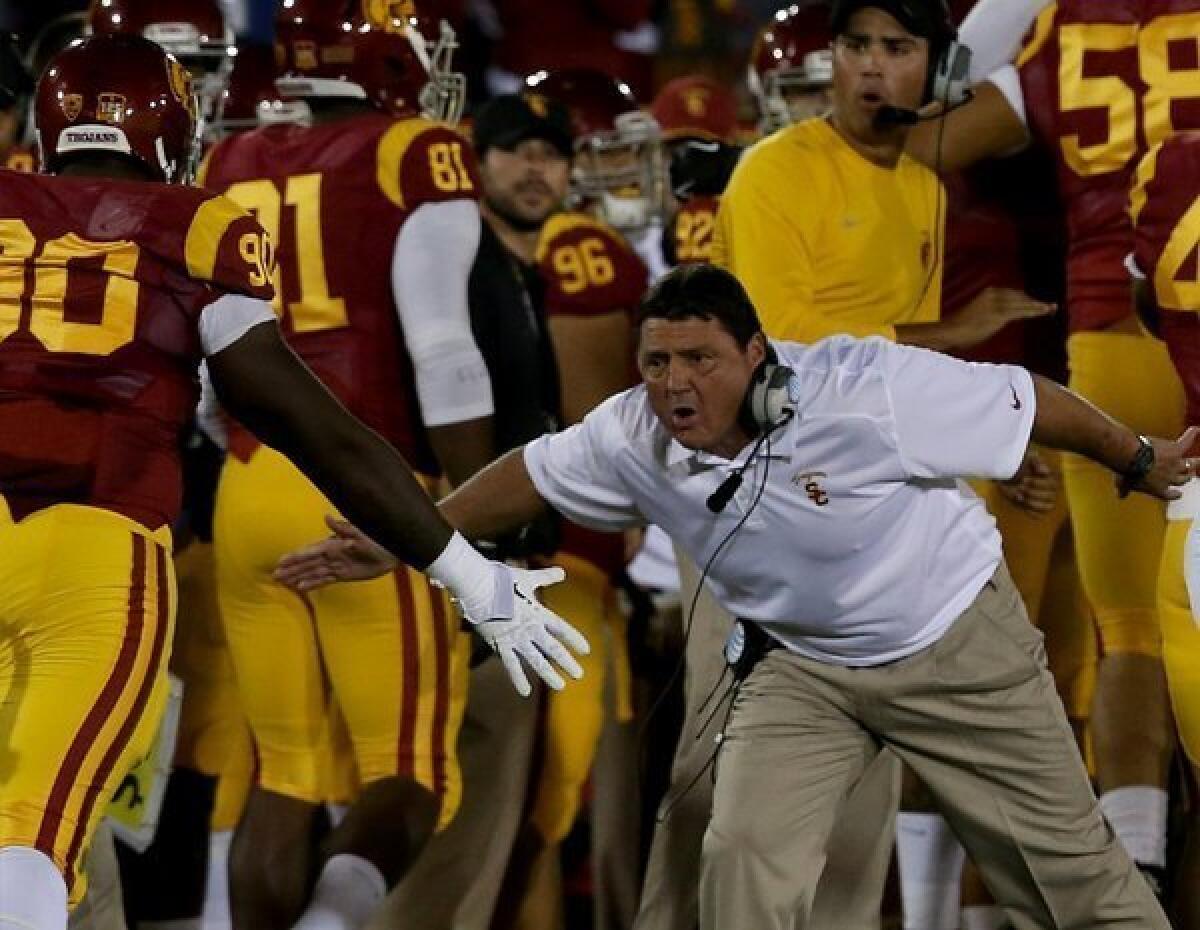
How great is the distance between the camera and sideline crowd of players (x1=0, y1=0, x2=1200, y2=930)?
14.8 ft

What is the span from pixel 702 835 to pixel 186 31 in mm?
2428

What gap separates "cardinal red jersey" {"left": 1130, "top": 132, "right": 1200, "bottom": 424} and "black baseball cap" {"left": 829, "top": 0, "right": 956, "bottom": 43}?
1.96 ft

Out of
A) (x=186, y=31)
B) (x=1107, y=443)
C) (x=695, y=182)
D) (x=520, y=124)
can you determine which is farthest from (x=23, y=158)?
(x=1107, y=443)

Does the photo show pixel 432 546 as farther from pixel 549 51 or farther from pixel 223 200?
pixel 549 51

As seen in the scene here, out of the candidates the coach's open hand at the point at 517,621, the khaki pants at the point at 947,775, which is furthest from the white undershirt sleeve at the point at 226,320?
the khaki pants at the point at 947,775

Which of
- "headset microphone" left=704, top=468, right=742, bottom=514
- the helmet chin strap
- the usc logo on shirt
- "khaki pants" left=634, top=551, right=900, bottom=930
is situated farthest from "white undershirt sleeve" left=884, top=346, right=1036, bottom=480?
the helmet chin strap

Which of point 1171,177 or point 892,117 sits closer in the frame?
point 1171,177

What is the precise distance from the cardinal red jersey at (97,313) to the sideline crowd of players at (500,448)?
293mm

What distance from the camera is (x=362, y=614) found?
14.8 ft

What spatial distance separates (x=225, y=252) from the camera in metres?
3.36

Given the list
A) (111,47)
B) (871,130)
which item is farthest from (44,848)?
(871,130)

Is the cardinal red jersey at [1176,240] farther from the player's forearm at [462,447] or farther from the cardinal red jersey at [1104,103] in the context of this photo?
the player's forearm at [462,447]

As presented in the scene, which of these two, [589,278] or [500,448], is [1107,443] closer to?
[500,448]

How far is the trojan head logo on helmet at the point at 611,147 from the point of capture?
6207mm
